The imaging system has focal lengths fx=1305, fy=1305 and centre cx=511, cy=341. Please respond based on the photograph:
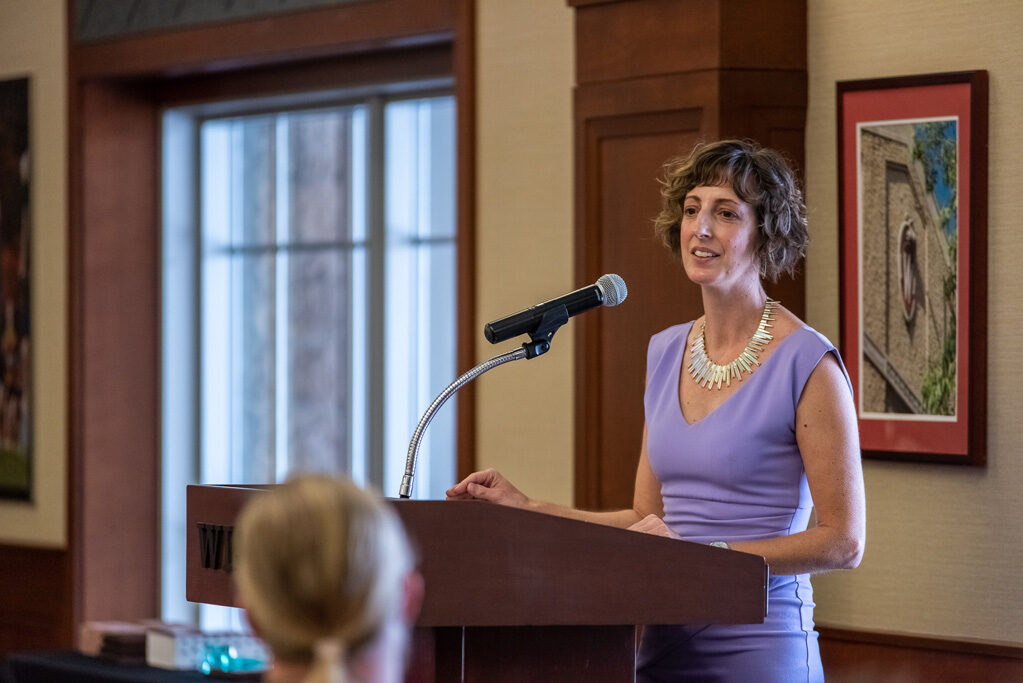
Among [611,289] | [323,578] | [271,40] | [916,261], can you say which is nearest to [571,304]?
[611,289]

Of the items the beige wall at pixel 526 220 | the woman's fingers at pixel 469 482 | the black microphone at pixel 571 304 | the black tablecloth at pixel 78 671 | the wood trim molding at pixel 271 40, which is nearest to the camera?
A: the black microphone at pixel 571 304

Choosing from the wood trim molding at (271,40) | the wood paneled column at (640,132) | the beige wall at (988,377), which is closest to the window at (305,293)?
the wood trim molding at (271,40)

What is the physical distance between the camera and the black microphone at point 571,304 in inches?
77.7

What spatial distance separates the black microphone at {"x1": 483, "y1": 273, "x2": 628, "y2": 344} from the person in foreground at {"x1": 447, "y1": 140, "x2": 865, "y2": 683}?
318 millimetres

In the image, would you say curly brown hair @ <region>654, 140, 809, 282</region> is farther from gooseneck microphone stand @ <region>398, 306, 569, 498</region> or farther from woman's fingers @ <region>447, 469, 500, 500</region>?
woman's fingers @ <region>447, 469, 500, 500</region>

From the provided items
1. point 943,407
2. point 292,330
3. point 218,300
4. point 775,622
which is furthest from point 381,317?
point 775,622

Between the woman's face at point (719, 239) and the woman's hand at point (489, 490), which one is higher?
the woman's face at point (719, 239)

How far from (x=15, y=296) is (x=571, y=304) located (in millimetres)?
4078

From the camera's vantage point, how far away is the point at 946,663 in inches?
128

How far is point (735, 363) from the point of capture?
235 cm

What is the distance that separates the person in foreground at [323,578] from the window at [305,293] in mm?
3744

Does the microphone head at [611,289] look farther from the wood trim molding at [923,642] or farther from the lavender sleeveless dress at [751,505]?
the wood trim molding at [923,642]

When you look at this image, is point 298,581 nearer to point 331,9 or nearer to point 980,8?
point 980,8

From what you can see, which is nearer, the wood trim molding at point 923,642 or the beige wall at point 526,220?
the wood trim molding at point 923,642
